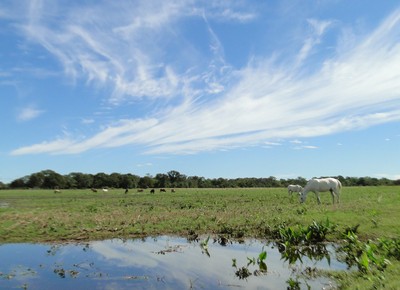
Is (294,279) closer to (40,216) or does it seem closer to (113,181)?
(40,216)

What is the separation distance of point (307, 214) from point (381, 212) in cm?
424

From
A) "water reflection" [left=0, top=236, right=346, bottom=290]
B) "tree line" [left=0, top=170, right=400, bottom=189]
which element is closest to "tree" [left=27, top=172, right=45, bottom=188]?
"tree line" [left=0, top=170, right=400, bottom=189]

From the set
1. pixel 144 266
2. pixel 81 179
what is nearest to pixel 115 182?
pixel 81 179

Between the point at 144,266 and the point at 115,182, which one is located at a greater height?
the point at 115,182

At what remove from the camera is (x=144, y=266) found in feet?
41.5

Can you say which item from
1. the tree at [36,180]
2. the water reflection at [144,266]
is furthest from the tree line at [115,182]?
the water reflection at [144,266]

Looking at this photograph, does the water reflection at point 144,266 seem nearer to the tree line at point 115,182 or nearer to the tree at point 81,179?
the tree line at point 115,182

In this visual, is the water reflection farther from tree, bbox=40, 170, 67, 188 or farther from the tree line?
tree, bbox=40, 170, 67, 188

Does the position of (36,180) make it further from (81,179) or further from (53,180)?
(81,179)

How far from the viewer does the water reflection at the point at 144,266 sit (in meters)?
10.4

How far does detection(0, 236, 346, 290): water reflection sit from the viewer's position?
34.3 feet

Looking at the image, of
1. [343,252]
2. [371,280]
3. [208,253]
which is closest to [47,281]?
[208,253]

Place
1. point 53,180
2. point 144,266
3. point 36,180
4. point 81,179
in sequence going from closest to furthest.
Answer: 1. point 144,266
2. point 53,180
3. point 36,180
4. point 81,179

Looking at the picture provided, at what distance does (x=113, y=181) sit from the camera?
149 m
